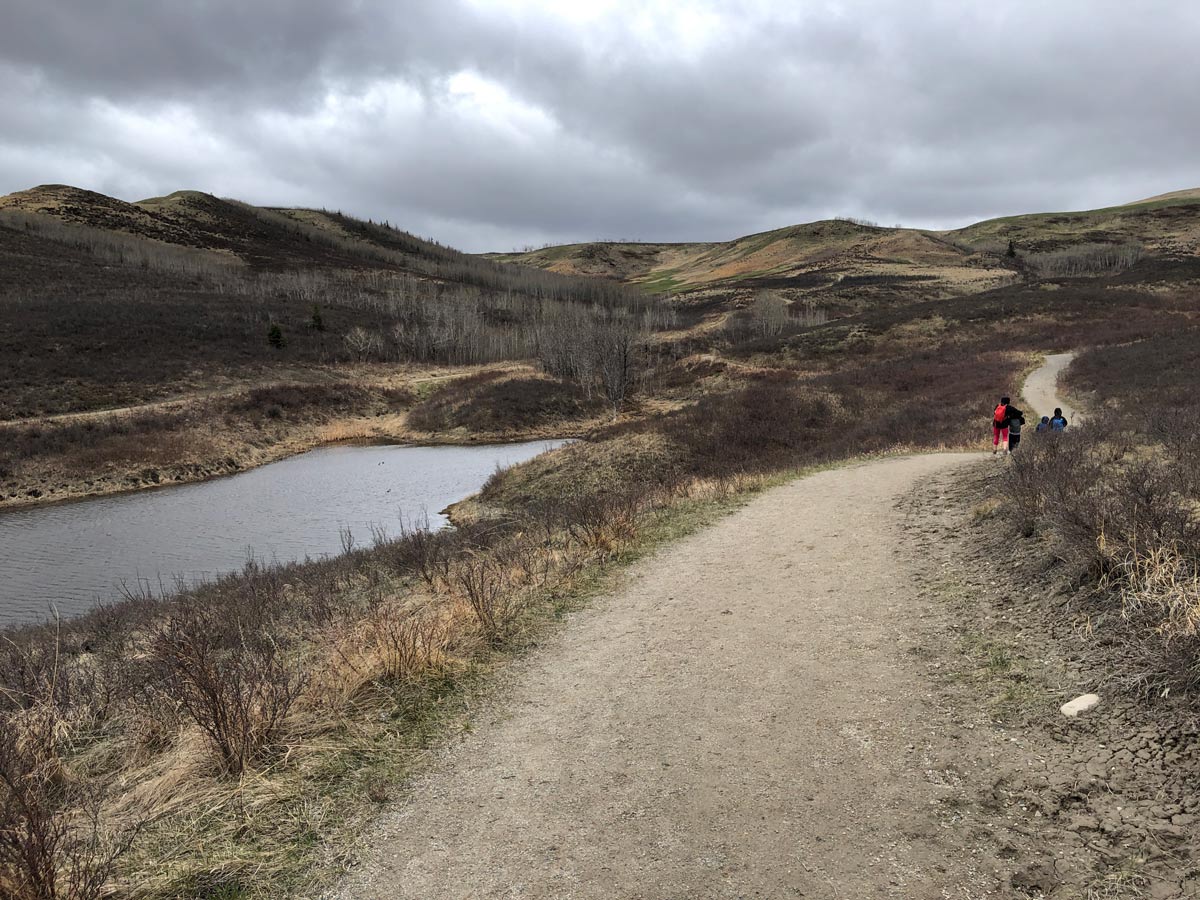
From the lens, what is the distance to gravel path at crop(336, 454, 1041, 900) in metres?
3.56

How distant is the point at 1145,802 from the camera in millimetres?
3592

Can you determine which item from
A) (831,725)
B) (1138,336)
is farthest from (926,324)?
(831,725)

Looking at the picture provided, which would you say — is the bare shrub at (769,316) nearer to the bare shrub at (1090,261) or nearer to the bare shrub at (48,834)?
the bare shrub at (1090,261)

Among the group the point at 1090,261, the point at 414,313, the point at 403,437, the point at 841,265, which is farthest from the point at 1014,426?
the point at 841,265

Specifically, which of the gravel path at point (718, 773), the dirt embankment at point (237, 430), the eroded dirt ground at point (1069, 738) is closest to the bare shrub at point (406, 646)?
the gravel path at point (718, 773)

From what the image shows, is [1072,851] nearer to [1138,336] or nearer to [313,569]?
[313,569]

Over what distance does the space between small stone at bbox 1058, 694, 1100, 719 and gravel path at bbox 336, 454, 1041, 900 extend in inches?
23.7

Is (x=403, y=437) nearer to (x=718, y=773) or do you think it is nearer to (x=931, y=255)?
(x=718, y=773)

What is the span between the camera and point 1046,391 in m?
29.5

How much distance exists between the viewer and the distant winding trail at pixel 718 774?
3.55 metres

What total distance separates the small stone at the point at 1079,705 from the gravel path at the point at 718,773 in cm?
60

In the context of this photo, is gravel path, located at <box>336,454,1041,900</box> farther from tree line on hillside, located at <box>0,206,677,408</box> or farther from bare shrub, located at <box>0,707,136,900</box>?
tree line on hillside, located at <box>0,206,677,408</box>

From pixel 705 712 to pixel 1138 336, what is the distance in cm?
4722

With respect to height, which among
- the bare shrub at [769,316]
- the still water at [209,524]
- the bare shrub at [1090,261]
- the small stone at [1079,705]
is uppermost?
the bare shrub at [1090,261]
